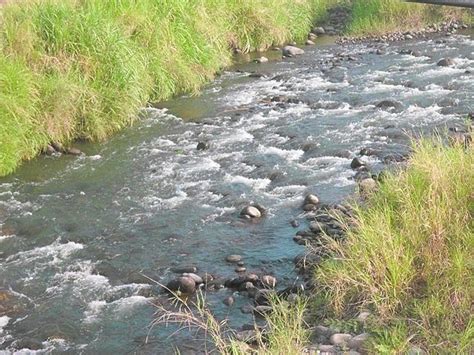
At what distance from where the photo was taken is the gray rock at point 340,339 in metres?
4.57

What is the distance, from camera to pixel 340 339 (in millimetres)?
4617

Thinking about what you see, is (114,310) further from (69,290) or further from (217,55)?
(217,55)

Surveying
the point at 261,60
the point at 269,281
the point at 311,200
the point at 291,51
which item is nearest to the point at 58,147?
the point at 311,200

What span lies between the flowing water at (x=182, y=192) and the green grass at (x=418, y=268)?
1048 mm

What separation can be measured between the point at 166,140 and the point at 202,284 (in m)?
4.90

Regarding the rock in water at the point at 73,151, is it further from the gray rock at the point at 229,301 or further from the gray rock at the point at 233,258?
the gray rock at the point at 229,301

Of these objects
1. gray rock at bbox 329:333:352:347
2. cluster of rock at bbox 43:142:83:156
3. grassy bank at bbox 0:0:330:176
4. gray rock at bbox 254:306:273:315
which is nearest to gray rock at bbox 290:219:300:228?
gray rock at bbox 254:306:273:315

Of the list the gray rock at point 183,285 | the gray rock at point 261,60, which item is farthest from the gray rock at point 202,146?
the gray rock at point 261,60

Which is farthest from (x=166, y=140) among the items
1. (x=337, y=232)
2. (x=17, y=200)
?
(x=337, y=232)

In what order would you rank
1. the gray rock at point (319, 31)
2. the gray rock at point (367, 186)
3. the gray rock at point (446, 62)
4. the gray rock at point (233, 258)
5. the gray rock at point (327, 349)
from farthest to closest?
the gray rock at point (319, 31)
the gray rock at point (446, 62)
the gray rock at point (367, 186)
the gray rock at point (233, 258)
the gray rock at point (327, 349)

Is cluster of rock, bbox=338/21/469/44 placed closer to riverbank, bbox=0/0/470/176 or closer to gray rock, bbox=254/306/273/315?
riverbank, bbox=0/0/470/176

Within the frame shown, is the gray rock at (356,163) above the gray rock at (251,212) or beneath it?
beneath

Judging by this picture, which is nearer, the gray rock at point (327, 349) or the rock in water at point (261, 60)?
the gray rock at point (327, 349)

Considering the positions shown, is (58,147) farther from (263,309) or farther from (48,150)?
(263,309)
